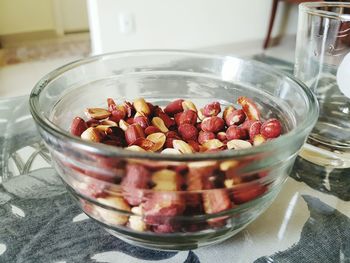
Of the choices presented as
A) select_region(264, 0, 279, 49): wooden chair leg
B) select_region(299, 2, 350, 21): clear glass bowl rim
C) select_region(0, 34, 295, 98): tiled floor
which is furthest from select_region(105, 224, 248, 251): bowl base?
select_region(264, 0, 279, 49): wooden chair leg

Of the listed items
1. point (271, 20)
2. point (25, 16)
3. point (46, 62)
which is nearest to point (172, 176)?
point (46, 62)

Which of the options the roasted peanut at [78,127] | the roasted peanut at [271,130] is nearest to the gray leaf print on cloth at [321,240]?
the roasted peanut at [271,130]

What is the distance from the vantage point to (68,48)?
270 centimetres

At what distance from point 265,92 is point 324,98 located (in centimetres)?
23

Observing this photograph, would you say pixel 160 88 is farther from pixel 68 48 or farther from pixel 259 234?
pixel 68 48

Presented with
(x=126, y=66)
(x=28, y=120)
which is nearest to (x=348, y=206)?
(x=126, y=66)

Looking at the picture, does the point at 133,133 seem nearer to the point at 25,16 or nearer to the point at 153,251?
the point at 153,251

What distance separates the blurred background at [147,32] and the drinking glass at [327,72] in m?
1.37

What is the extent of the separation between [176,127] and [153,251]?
18 centimetres

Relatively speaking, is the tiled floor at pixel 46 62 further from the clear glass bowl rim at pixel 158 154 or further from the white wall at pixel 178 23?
the clear glass bowl rim at pixel 158 154

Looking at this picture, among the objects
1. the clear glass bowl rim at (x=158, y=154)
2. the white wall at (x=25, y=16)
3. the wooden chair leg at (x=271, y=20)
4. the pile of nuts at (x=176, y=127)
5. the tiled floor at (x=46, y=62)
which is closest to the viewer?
the clear glass bowl rim at (x=158, y=154)

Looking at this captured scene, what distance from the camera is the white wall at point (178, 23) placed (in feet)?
6.38

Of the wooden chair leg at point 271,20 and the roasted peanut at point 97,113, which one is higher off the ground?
the roasted peanut at point 97,113

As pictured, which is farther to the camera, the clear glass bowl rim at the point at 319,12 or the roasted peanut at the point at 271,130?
the clear glass bowl rim at the point at 319,12
